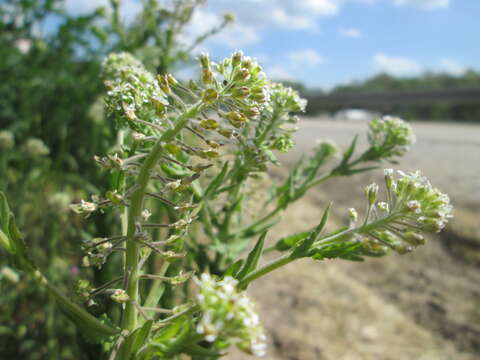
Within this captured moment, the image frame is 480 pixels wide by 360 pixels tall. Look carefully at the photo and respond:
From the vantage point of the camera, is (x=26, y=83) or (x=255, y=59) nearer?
(x=255, y=59)

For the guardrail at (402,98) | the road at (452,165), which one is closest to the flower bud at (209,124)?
the road at (452,165)

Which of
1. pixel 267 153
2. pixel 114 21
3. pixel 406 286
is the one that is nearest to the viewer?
pixel 267 153

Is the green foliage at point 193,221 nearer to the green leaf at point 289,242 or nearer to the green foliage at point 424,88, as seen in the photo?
the green leaf at point 289,242

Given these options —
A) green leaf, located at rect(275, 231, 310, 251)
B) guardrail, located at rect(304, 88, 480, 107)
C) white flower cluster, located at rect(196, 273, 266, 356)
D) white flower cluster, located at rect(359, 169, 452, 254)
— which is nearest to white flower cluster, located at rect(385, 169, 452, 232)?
white flower cluster, located at rect(359, 169, 452, 254)

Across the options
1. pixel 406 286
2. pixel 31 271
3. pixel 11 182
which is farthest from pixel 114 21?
pixel 406 286

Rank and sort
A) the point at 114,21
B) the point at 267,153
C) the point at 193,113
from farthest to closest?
the point at 114,21, the point at 267,153, the point at 193,113

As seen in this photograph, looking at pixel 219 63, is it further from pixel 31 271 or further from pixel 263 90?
pixel 31 271

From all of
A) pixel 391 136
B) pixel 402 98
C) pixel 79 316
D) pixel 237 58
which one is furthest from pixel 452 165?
pixel 402 98
